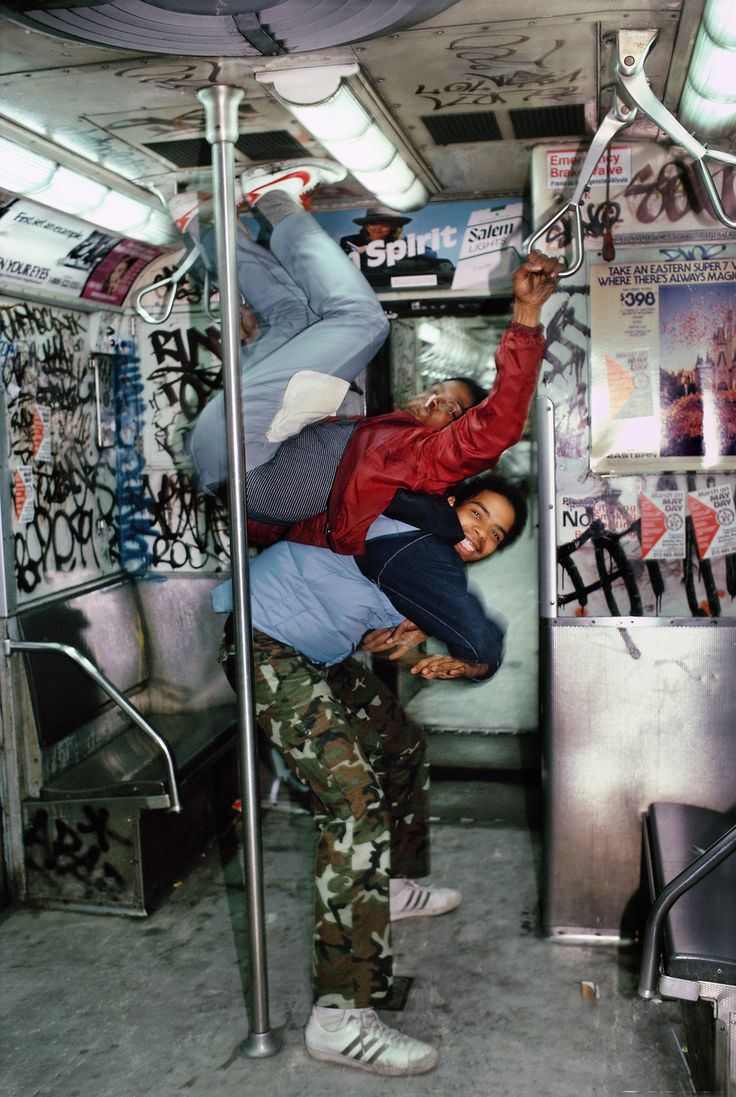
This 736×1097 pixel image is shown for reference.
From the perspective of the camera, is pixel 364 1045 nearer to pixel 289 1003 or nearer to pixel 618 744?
pixel 289 1003

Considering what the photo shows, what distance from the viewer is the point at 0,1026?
10.6 ft

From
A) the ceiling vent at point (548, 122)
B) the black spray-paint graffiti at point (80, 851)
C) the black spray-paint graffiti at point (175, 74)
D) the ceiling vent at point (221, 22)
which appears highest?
the ceiling vent at point (548, 122)

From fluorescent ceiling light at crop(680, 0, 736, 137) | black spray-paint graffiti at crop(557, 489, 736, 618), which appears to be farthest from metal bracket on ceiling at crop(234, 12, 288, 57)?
black spray-paint graffiti at crop(557, 489, 736, 618)

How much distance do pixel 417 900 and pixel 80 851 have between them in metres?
1.43

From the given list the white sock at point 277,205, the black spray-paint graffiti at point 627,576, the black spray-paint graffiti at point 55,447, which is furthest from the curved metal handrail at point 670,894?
the black spray-paint graffiti at point 55,447

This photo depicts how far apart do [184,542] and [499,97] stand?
2841mm

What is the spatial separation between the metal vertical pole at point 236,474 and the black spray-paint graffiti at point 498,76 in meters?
0.74

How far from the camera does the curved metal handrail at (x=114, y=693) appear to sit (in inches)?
148

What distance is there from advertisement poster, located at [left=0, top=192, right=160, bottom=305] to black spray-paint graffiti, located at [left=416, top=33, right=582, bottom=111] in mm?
1778

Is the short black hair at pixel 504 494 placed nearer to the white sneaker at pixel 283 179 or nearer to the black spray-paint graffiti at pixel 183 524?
the white sneaker at pixel 283 179

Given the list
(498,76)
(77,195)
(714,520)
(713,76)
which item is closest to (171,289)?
(498,76)

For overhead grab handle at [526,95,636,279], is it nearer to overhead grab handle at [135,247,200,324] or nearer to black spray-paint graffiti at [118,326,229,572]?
overhead grab handle at [135,247,200,324]

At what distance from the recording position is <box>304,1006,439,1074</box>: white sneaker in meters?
2.96

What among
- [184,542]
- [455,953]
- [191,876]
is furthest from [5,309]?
[455,953]
